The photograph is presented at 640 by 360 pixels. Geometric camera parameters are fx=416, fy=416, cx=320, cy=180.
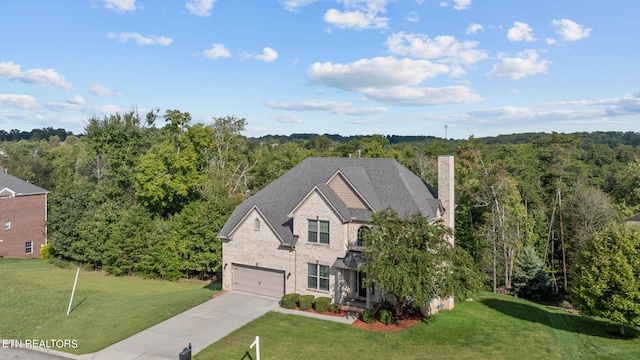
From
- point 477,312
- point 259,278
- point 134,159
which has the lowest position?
point 477,312

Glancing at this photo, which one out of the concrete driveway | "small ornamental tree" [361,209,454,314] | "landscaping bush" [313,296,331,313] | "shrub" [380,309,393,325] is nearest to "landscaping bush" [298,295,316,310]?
"landscaping bush" [313,296,331,313]

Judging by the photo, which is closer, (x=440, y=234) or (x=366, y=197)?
(x=440, y=234)

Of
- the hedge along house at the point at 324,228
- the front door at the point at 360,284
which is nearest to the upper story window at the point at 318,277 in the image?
the hedge along house at the point at 324,228

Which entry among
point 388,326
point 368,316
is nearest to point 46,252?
point 368,316

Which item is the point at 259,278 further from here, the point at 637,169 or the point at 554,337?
the point at 637,169

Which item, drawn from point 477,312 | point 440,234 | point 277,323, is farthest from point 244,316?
point 477,312

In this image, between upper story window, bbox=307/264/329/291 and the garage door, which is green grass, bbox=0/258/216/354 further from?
upper story window, bbox=307/264/329/291

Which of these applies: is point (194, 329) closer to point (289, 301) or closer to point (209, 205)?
point (289, 301)
